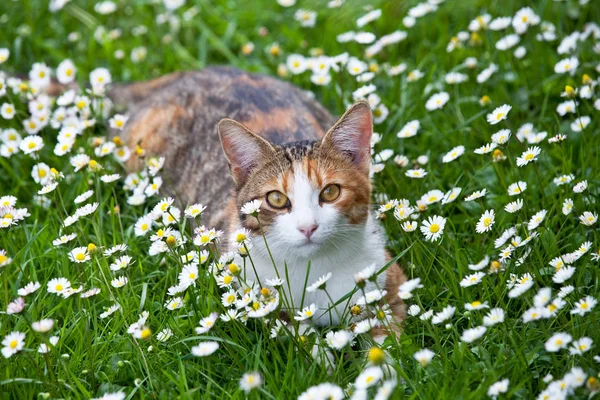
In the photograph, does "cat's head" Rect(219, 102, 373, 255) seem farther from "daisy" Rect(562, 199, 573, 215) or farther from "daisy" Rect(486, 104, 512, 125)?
"daisy" Rect(562, 199, 573, 215)

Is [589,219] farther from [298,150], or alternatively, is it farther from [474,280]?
[298,150]

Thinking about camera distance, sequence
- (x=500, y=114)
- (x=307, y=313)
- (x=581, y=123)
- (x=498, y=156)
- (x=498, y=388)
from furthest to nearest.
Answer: (x=581, y=123)
(x=500, y=114)
(x=498, y=156)
(x=307, y=313)
(x=498, y=388)

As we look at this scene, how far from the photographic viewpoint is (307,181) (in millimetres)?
3625

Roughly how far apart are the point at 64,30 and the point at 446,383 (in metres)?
5.20

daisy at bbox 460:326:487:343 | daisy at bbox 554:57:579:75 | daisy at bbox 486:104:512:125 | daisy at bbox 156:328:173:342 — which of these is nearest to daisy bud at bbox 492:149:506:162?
daisy at bbox 486:104:512:125

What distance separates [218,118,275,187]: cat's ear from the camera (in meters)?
3.79

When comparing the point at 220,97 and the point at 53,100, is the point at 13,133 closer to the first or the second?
the point at 53,100

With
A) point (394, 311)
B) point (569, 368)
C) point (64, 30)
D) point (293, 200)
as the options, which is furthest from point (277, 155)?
point (64, 30)

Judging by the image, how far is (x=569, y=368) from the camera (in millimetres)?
3012

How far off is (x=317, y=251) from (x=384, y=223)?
31.8 inches

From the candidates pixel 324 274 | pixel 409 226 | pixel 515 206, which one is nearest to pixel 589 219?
pixel 515 206

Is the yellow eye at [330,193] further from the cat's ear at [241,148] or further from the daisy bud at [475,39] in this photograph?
the daisy bud at [475,39]

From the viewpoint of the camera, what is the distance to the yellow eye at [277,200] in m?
3.65

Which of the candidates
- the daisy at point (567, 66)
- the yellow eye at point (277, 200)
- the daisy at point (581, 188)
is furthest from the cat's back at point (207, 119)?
the daisy at point (581, 188)
